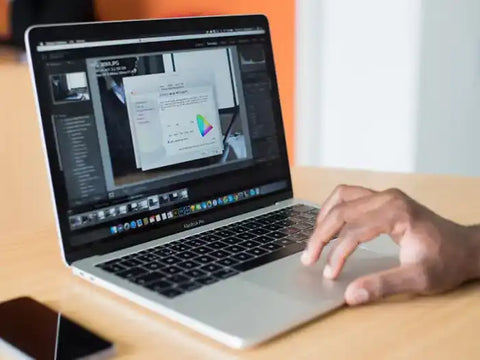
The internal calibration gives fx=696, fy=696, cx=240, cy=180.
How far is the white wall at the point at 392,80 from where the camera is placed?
1.97 meters

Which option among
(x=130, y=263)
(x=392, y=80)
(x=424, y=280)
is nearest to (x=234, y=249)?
(x=130, y=263)

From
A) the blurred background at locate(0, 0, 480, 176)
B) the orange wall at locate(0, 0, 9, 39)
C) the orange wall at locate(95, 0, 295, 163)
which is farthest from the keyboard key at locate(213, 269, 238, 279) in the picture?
the orange wall at locate(0, 0, 9, 39)

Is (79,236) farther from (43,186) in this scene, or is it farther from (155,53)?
(43,186)

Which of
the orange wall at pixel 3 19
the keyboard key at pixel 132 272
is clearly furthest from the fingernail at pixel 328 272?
the orange wall at pixel 3 19

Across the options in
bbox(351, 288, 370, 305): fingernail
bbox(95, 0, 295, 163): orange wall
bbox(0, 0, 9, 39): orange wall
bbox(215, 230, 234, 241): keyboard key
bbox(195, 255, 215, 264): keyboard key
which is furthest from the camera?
bbox(0, 0, 9, 39): orange wall

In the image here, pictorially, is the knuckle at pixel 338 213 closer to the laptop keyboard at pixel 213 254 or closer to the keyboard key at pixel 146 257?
the laptop keyboard at pixel 213 254

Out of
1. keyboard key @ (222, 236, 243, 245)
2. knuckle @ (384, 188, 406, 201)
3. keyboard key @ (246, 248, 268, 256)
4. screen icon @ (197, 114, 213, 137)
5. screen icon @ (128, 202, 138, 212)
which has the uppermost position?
screen icon @ (197, 114, 213, 137)

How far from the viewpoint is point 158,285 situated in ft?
2.46

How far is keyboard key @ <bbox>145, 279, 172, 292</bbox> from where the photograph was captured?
744 mm

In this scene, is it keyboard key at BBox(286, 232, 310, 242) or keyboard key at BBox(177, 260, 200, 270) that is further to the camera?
keyboard key at BBox(286, 232, 310, 242)

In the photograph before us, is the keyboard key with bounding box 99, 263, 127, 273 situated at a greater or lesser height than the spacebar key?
greater

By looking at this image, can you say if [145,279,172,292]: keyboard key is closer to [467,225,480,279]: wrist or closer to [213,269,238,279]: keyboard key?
[213,269,238,279]: keyboard key

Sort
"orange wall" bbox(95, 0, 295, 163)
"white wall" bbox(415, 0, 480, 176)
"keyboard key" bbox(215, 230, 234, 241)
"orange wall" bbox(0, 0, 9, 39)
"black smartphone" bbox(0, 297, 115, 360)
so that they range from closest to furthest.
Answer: "black smartphone" bbox(0, 297, 115, 360)
"keyboard key" bbox(215, 230, 234, 241)
"white wall" bbox(415, 0, 480, 176)
"orange wall" bbox(95, 0, 295, 163)
"orange wall" bbox(0, 0, 9, 39)

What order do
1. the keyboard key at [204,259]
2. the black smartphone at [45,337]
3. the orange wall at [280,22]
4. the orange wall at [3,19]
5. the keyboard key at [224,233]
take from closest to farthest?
the black smartphone at [45,337] → the keyboard key at [204,259] → the keyboard key at [224,233] → the orange wall at [280,22] → the orange wall at [3,19]
